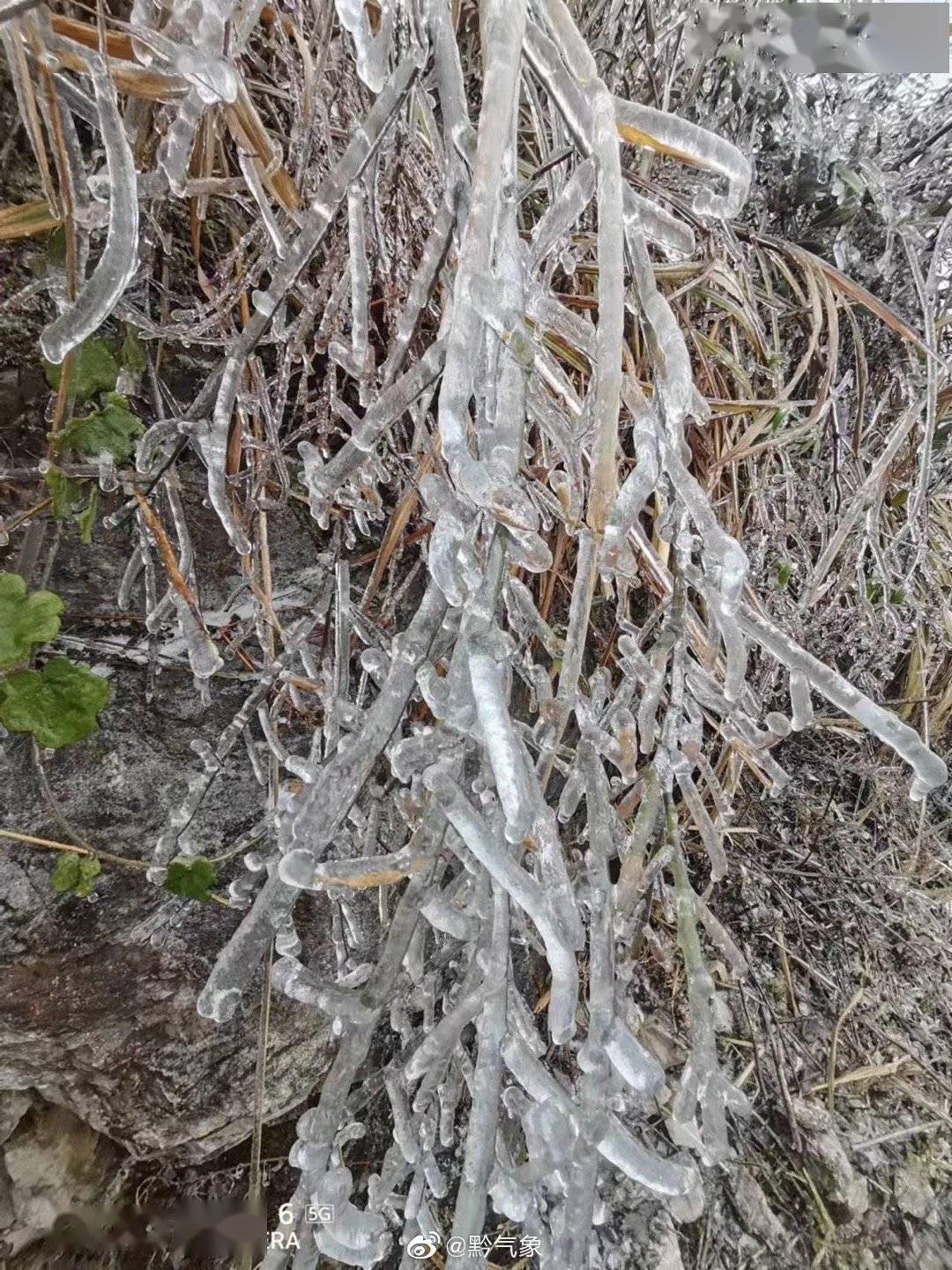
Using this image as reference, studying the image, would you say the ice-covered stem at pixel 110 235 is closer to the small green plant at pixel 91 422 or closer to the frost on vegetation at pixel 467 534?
the frost on vegetation at pixel 467 534

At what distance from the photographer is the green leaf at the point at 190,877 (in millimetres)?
614

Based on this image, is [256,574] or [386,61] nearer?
[386,61]

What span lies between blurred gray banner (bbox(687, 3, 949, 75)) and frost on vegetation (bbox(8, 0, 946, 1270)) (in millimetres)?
459

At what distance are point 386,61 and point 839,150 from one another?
858 mm

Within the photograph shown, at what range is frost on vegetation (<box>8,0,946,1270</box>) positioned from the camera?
0.27 meters

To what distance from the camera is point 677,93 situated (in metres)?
0.86

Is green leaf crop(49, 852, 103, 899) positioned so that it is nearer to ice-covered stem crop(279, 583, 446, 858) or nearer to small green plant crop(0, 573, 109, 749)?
small green plant crop(0, 573, 109, 749)

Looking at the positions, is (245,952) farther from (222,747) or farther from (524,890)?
(222,747)

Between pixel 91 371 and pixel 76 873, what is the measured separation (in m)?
0.44

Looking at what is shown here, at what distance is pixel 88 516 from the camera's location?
0.57 metres

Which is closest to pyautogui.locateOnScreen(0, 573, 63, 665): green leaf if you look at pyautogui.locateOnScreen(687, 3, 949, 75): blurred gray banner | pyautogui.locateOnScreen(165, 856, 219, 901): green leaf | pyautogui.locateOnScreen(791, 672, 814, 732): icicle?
pyautogui.locateOnScreen(165, 856, 219, 901): green leaf

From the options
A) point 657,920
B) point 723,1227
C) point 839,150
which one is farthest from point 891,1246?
point 839,150

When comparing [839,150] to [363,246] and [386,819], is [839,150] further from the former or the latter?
[386,819]

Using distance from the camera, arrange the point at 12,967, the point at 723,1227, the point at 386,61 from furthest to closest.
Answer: the point at 723,1227, the point at 12,967, the point at 386,61
